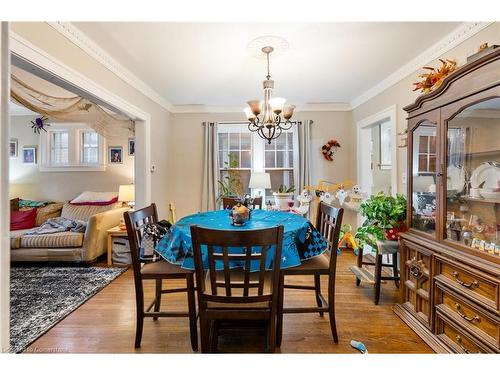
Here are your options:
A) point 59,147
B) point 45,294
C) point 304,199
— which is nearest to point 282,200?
Result: point 304,199

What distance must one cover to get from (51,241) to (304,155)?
3.93 m

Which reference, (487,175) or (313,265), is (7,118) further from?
(487,175)

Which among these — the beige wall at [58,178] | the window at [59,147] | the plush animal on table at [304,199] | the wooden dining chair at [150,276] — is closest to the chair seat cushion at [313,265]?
the wooden dining chair at [150,276]

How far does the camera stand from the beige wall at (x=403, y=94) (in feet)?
6.38

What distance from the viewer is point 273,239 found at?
1.42m

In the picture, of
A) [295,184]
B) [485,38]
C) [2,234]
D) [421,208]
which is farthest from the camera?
[295,184]

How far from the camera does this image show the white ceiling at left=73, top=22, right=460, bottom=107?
2082 millimetres

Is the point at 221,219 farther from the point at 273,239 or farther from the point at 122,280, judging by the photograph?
the point at 122,280

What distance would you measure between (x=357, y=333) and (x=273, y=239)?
4.10ft

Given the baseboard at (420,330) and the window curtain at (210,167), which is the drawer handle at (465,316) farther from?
the window curtain at (210,167)

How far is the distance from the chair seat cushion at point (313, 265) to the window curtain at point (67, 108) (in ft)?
8.96

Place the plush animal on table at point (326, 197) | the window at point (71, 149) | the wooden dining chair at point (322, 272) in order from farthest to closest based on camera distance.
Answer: the window at point (71, 149) → the plush animal on table at point (326, 197) → the wooden dining chair at point (322, 272)

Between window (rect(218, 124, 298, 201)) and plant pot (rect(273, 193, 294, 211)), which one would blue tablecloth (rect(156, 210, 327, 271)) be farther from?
window (rect(218, 124, 298, 201))
